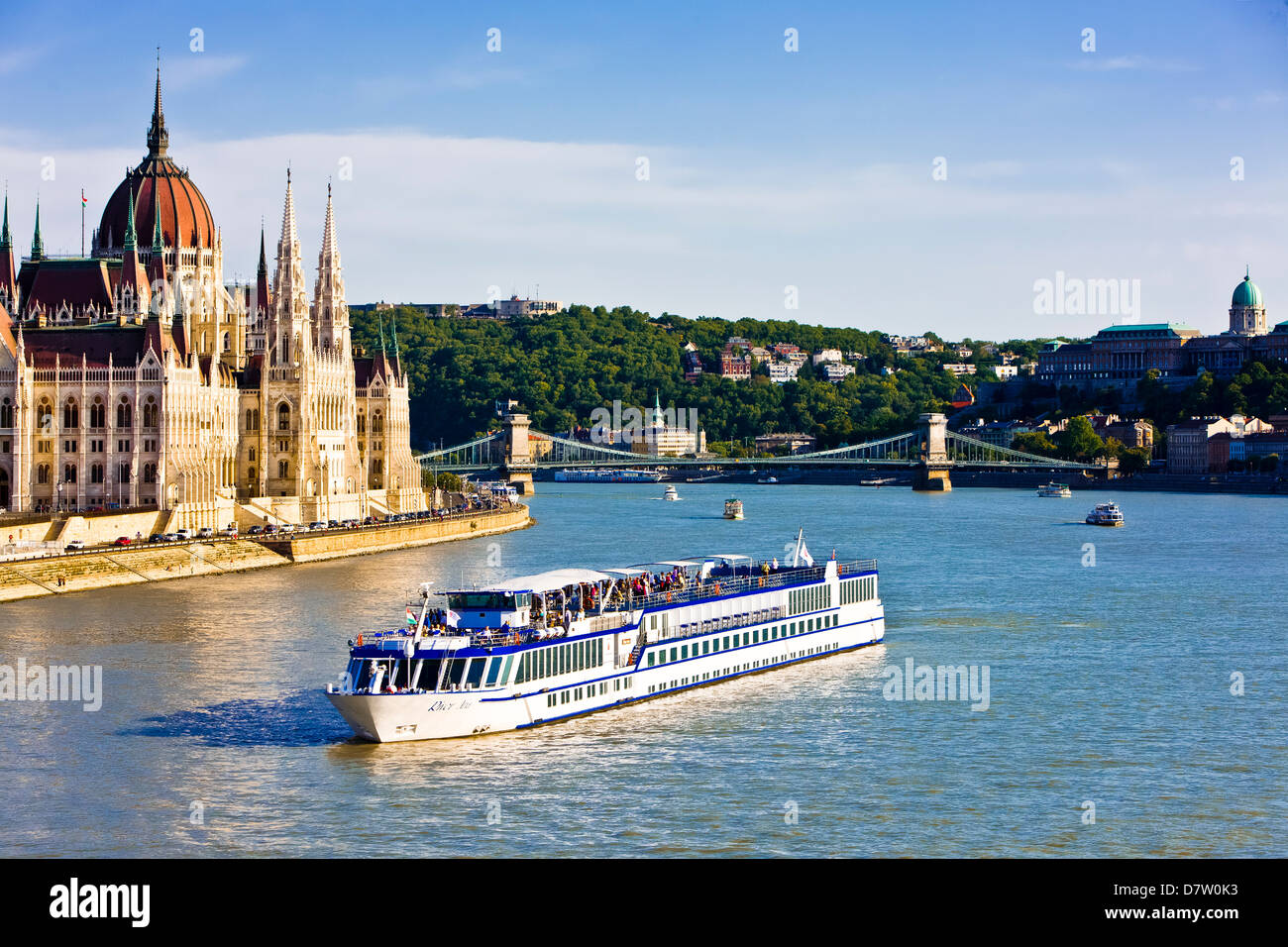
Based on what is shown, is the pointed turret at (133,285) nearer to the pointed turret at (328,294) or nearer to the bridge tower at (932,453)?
the pointed turret at (328,294)

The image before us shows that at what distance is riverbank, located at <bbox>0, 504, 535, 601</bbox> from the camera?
46.0 metres

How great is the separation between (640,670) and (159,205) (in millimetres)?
55537

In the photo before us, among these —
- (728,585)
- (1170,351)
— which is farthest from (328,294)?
(1170,351)

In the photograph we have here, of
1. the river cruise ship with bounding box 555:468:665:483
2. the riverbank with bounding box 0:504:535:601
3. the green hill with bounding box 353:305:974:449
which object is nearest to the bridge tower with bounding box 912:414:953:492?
the green hill with bounding box 353:305:974:449

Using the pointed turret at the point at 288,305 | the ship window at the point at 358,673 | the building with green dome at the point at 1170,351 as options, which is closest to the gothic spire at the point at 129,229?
the pointed turret at the point at 288,305

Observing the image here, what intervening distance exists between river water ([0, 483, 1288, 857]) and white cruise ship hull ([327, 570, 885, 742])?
0.35 meters

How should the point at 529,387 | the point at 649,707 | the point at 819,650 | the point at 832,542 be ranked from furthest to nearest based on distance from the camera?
the point at 529,387 < the point at 832,542 < the point at 819,650 < the point at 649,707

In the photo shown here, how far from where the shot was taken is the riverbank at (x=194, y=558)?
4603 centimetres

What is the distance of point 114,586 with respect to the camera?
4866cm
